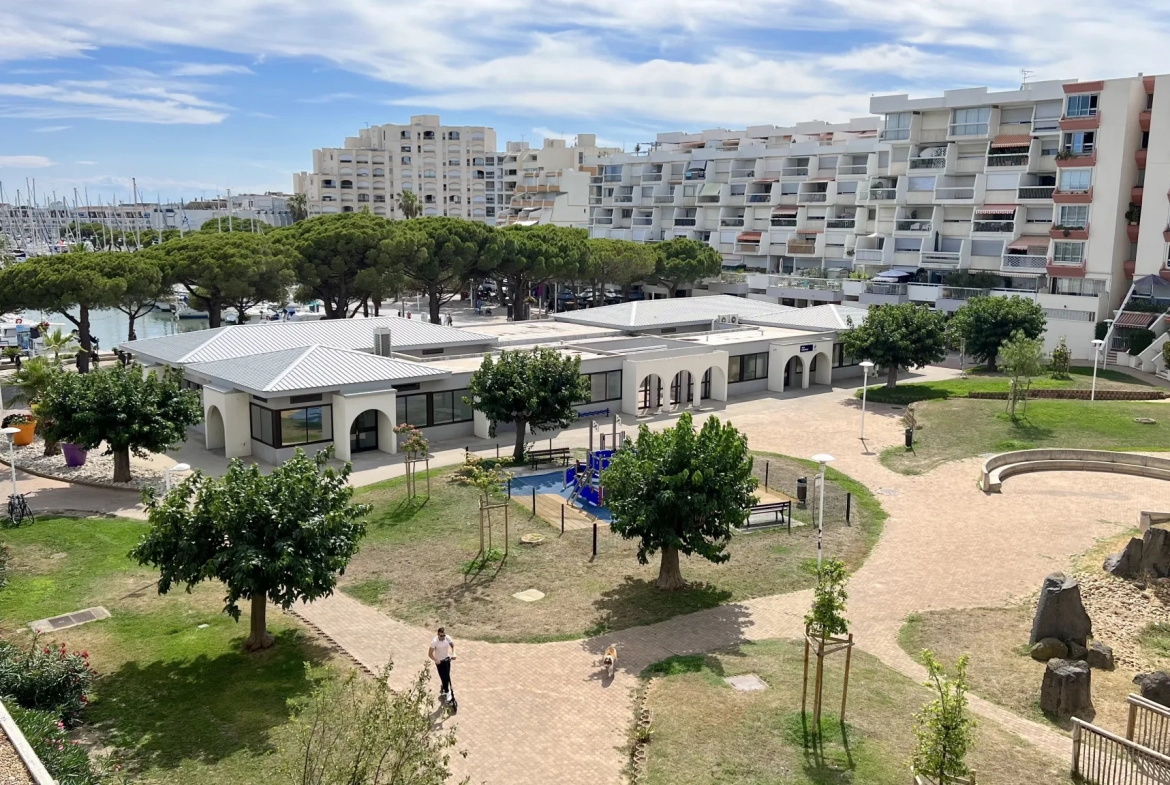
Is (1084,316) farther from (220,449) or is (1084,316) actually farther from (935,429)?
(220,449)

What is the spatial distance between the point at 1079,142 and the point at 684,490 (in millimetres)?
57288

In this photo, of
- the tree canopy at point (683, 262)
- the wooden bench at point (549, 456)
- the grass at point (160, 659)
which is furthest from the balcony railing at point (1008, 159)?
the grass at point (160, 659)

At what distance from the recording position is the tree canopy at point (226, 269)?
59.3 m

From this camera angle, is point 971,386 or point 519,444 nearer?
point 519,444

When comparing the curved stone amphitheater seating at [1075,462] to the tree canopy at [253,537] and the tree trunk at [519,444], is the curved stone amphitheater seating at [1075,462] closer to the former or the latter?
the tree trunk at [519,444]

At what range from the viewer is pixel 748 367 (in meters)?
52.4

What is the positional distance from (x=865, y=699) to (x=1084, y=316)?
54240 millimetres

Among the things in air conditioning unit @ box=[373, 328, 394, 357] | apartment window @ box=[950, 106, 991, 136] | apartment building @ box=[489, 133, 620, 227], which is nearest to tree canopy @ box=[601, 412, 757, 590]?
air conditioning unit @ box=[373, 328, 394, 357]

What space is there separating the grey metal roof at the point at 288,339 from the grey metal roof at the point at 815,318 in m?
19.4

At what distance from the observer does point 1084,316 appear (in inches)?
2484

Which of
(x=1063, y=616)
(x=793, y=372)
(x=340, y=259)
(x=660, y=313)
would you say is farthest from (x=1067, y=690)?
(x=340, y=259)

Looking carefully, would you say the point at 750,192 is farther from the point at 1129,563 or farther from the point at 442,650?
the point at 442,650

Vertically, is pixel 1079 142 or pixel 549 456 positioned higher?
pixel 1079 142

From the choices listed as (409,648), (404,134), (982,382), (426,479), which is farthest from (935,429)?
(404,134)
